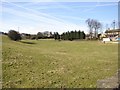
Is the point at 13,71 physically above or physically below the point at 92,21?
below

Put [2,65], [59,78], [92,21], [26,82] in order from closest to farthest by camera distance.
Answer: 1. [26,82]
2. [59,78]
3. [2,65]
4. [92,21]

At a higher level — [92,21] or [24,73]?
[92,21]

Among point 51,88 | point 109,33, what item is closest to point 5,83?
point 51,88

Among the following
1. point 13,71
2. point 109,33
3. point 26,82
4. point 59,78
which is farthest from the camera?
point 109,33

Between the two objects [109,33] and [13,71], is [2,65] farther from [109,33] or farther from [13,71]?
[109,33]

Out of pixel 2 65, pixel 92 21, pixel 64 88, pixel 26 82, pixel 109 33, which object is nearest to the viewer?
pixel 64 88

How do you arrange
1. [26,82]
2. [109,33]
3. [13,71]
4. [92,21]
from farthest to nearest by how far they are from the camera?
[109,33]
[92,21]
[13,71]
[26,82]

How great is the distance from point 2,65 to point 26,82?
3.49 meters

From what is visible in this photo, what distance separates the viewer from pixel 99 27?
120 meters

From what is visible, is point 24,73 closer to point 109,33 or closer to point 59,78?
point 59,78

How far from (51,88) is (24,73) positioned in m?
3.10

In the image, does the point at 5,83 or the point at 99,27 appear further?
the point at 99,27

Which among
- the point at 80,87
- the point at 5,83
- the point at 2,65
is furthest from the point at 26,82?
the point at 2,65

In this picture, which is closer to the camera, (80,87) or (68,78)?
(80,87)
